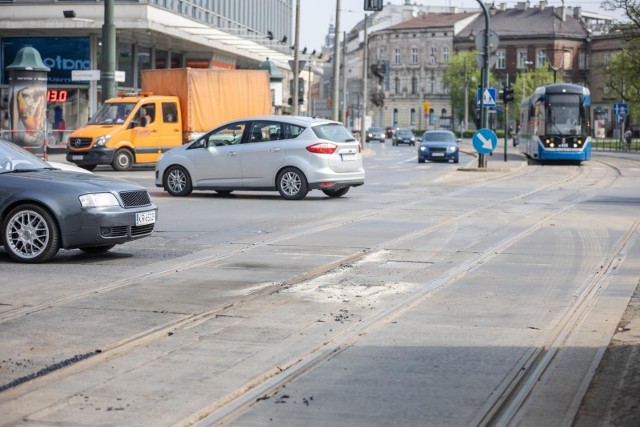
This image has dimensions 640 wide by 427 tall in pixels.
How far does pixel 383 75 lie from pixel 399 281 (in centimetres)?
15021

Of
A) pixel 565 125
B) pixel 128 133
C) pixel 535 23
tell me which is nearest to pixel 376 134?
pixel 535 23

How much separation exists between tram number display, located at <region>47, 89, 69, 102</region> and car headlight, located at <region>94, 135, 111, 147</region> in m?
16.2

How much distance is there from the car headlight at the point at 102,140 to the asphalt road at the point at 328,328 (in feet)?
62.1

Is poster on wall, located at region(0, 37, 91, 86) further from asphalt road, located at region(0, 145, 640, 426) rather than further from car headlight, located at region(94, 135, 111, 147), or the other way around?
asphalt road, located at region(0, 145, 640, 426)

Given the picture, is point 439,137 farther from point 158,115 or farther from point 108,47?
point 108,47

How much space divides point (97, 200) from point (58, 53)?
40584mm

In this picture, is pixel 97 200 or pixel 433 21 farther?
pixel 433 21

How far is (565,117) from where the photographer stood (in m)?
49.8

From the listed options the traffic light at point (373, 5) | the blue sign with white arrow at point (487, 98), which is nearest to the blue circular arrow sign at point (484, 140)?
the blue sign with white arrow at point (487, 98)

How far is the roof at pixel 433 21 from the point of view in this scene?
158 m

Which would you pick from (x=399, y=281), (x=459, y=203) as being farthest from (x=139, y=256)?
(x=459, y=203)

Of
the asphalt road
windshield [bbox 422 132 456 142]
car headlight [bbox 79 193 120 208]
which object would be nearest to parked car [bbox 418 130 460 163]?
windshield [bbox 422 132 456 142]

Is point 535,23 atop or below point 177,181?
atop

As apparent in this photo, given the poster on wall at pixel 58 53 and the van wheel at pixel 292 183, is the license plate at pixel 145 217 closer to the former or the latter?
the van wheel at pixel 292 183
